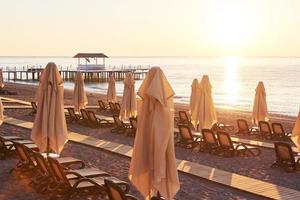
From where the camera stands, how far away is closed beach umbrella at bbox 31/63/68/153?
10.2 metres

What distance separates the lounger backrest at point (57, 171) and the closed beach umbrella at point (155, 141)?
1.64 meters

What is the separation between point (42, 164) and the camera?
29.2 feet

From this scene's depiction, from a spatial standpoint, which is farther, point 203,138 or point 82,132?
point 82,132

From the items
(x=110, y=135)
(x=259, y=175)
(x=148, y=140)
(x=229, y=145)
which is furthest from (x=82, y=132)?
(x=148, y=140)

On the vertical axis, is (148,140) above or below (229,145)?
above

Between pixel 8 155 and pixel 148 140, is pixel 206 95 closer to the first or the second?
pixel 8 155

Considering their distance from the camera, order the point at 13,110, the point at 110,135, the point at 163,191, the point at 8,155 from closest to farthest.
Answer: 1. the point at 163,191
2. the point at 8,155
3. the point at 110,135
4. the point at 13,110

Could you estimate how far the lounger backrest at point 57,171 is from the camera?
317 inches

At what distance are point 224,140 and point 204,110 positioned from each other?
6.27 feet

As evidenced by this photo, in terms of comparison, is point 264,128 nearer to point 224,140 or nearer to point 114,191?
point 224,140

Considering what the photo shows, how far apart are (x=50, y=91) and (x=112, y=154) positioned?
3030 mm

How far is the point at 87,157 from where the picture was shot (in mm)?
12250

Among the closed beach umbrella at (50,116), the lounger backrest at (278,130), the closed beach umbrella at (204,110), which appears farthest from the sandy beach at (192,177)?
the lounger backrest at (278,130)

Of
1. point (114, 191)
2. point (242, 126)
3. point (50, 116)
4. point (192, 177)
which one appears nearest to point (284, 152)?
point (192, 177)
